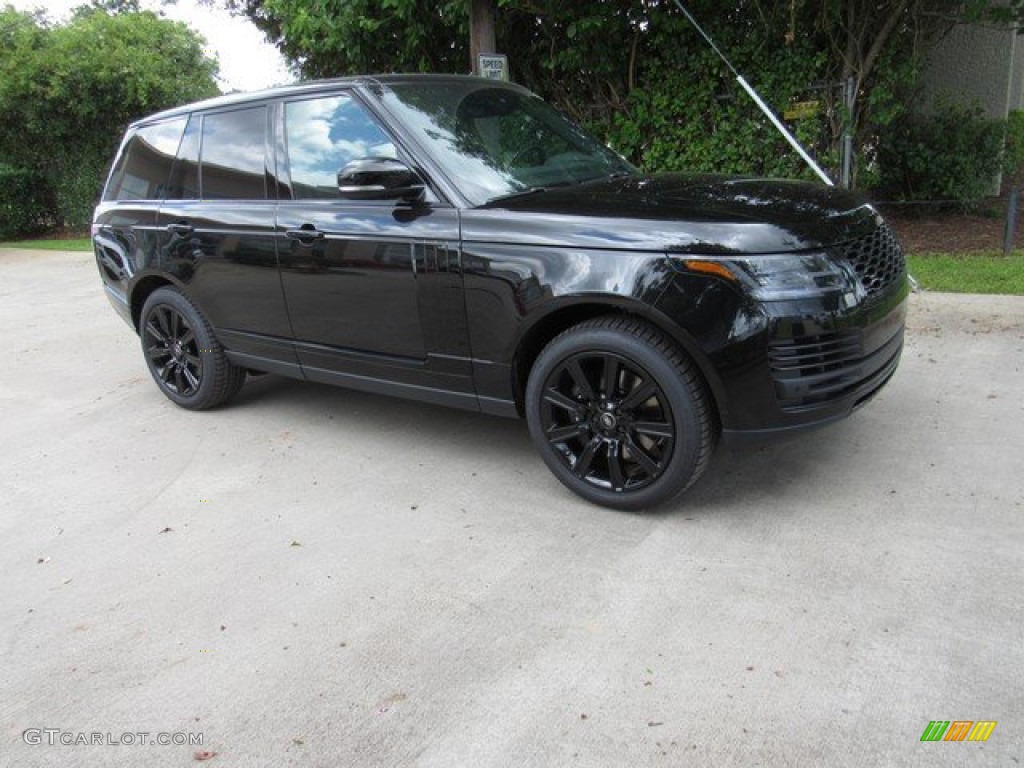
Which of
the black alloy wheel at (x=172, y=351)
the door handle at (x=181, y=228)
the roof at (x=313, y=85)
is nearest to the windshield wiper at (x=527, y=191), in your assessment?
the roof at (x=313, y=85)

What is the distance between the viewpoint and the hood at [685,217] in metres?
3.18

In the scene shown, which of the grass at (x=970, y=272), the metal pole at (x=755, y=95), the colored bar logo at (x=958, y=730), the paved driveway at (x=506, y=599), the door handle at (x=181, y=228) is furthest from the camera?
the metal pole at (x=755, y=95)

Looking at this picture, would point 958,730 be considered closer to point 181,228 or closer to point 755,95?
point 181,228

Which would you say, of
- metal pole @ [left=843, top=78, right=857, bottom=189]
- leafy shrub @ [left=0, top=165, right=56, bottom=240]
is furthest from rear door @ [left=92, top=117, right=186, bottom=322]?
leafy shrub @ [left=0, top=165, right=56, bottom=240]

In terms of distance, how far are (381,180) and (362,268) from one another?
1.70 ft

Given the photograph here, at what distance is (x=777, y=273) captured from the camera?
3119 millimetres

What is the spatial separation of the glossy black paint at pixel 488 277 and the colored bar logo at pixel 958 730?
1241mm

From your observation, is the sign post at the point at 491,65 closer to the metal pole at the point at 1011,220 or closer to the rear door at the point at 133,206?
the rear door at the point at 133,206

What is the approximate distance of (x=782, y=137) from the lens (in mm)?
9141

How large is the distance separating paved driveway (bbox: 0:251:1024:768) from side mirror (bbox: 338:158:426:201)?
143cm

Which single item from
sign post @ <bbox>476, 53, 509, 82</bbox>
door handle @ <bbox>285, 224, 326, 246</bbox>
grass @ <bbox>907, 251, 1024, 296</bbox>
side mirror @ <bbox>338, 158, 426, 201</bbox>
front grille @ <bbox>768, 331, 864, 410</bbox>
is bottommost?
grass @ <bbox>907, 251, 1024, 296</bbox>

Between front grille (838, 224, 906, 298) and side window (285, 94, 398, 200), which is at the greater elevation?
side window (285, 94, 398, 200)

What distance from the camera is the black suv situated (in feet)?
10.5

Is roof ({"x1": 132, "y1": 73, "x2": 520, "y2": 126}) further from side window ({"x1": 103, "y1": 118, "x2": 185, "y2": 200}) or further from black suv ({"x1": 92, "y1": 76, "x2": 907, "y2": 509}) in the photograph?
side window ({"x1": 103, "y1": 118, "x2": 185, "y2": 200})
